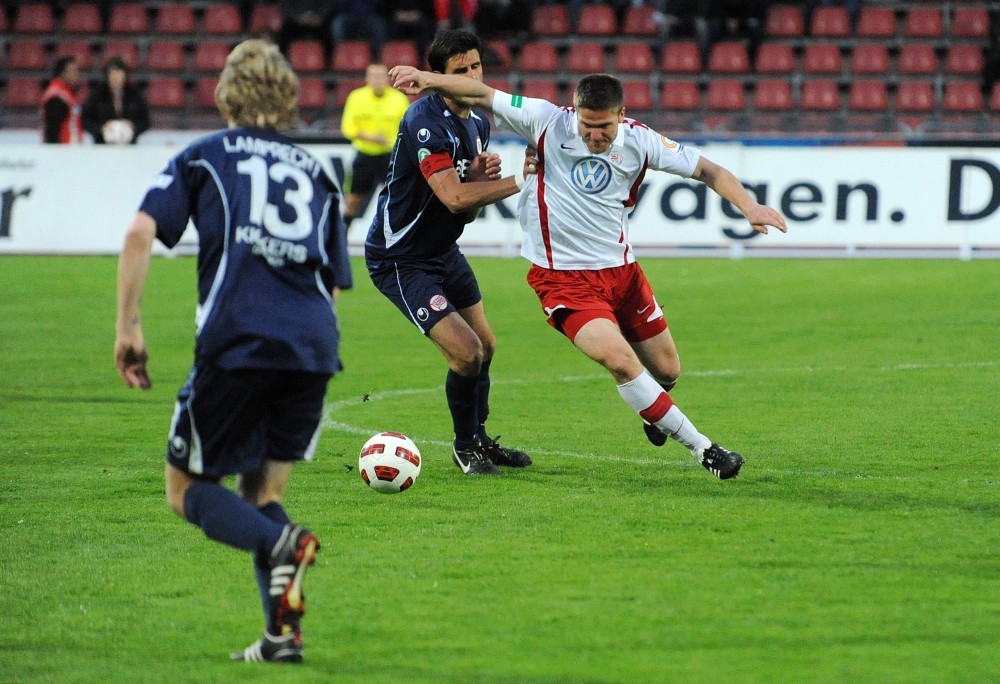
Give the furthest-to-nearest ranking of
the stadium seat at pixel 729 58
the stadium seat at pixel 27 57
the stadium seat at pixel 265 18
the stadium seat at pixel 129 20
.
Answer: the stadium seat at pixel 129 20 → the stadium seat at pixel 265 18 → the stadium seat at pixel 27 57 → the stadium seat at pixel 729 58

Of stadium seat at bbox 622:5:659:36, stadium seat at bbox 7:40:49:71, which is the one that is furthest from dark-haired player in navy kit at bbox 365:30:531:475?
stadium seat at bbox 7:40:49:71

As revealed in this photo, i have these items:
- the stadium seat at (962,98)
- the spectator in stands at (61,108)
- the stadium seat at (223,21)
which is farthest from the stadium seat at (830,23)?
the spectator in stands at (61,108)

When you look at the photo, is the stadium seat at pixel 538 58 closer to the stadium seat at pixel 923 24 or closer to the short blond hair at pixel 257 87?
the stadium seat at pixel 923 24

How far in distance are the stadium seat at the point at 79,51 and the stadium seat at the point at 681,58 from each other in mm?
8915

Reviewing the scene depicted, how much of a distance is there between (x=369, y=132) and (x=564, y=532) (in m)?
11.6

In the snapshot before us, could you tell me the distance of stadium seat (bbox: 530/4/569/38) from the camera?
76.2ft

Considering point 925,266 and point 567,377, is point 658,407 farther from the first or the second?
point 925,266

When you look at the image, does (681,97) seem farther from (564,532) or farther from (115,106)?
(564,532)

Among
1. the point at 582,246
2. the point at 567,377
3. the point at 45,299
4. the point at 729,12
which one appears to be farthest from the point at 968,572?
the point at 729,12

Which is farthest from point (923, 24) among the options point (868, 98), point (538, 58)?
point (538, 58)

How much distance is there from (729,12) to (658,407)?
1706 cm

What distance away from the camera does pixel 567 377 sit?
10.3m

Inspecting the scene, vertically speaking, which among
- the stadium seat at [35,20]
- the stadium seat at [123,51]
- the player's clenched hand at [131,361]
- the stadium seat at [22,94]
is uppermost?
the stadium seat at [35,20]

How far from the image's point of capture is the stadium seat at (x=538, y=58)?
73.9ft
